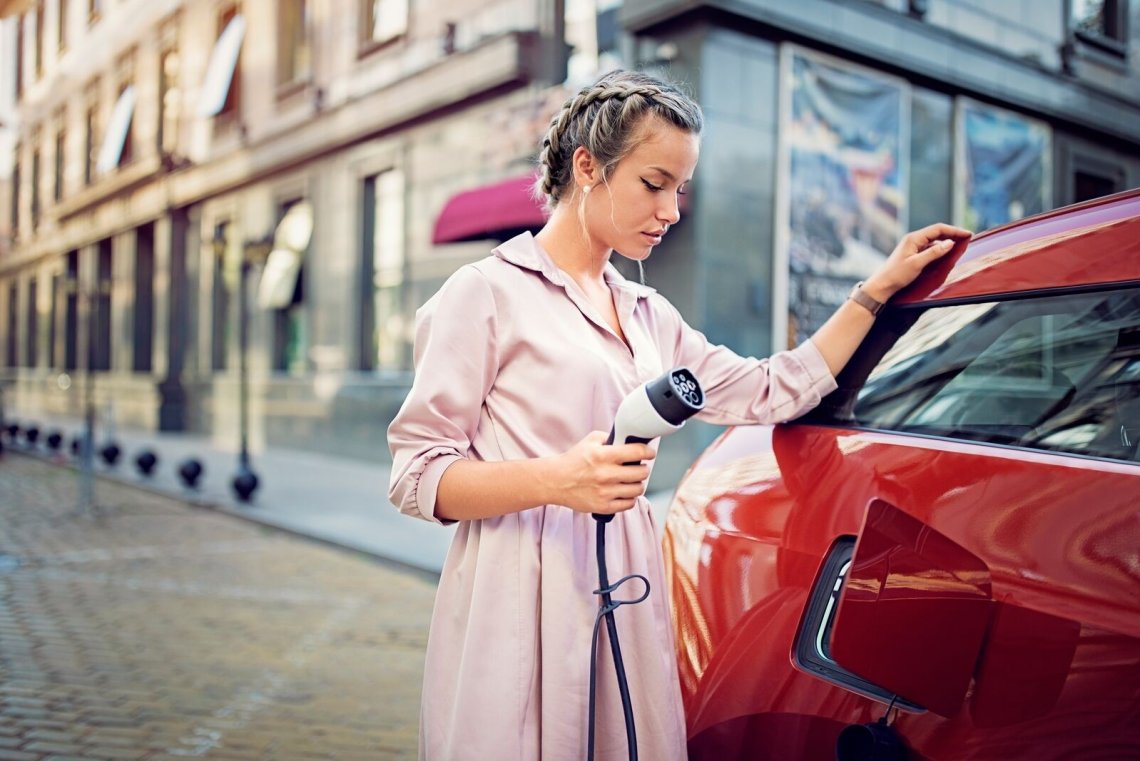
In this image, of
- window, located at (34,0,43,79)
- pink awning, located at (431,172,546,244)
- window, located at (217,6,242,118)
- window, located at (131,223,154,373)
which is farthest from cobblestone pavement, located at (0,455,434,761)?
window, located at (34,0,43,79)

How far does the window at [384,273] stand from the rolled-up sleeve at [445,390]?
1331cm

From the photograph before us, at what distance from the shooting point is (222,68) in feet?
63.7

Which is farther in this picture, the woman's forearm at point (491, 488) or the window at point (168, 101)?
the window at point (168, 101)

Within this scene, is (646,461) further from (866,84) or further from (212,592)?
(866,84)

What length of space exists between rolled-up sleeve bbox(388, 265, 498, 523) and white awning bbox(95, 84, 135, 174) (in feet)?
86.5

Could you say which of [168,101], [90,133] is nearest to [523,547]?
[168,101]

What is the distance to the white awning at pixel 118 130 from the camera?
25016 mm

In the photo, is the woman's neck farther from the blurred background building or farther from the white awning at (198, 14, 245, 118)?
the white awning at (198, 14, 245, 118)

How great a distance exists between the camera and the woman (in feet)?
5.58

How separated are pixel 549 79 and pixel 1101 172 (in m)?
8.29

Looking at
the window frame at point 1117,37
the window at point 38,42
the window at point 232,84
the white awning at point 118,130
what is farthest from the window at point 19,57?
the window frame at point 1117,37

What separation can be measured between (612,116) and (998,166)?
13.1 meters

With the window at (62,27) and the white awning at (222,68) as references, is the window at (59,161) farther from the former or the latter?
the white awning at (222,68)

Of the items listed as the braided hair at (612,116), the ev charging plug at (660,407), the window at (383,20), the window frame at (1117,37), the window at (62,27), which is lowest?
the ev charging plug at (660,407)
